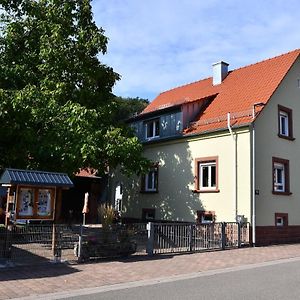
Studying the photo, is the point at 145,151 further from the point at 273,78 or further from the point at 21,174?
the point at 21,174

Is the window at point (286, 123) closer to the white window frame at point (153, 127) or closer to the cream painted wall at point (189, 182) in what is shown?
the cream painted wall at point (189, 182)

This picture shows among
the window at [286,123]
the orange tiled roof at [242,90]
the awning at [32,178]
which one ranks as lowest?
the awning at [32,178]

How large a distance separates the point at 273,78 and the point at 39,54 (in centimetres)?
1138

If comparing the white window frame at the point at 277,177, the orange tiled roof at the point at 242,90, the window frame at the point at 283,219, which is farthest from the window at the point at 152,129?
the window frame at the point at 283,219

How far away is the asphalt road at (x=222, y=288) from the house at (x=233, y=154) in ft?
26.1

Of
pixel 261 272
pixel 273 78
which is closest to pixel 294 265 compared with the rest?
pixel 261 272

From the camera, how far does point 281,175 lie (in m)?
22.1

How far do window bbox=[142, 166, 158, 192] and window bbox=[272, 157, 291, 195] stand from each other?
667 centimetres

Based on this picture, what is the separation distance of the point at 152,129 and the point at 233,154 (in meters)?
6.99

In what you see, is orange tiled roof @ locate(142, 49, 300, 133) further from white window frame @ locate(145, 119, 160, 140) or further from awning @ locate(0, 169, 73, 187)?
awning @ locate(0, 169, 73, 187)

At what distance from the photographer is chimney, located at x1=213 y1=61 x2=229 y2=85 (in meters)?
26.9

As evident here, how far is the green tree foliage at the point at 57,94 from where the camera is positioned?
16.6 m

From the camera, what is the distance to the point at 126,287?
31.3 feet

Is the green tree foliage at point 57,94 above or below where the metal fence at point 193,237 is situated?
above
